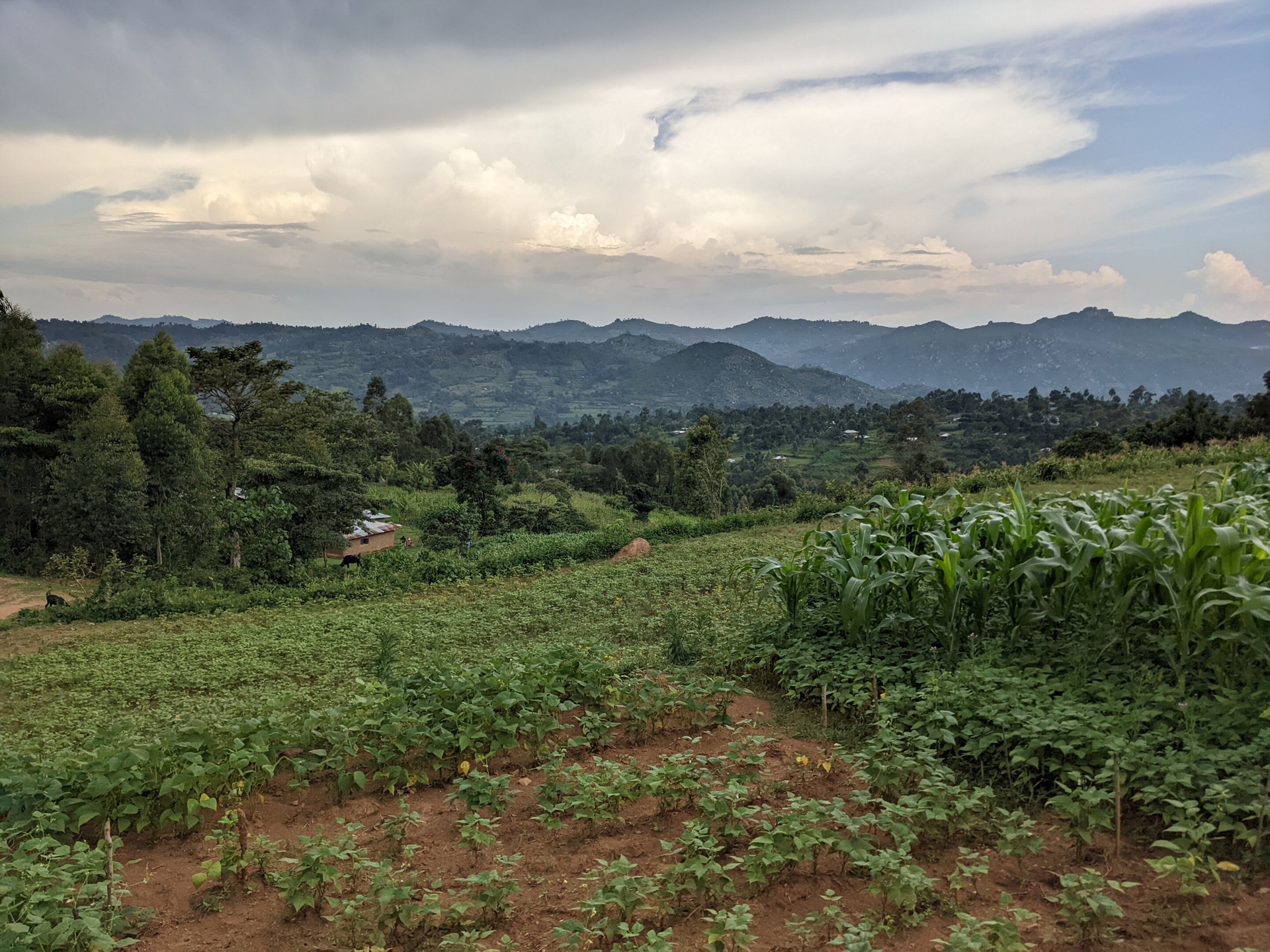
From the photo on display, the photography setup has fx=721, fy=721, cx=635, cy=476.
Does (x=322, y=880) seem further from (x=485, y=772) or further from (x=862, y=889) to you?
(x=862, y=889)

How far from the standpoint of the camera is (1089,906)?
2.54 meters

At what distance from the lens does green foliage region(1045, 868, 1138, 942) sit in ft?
8.13

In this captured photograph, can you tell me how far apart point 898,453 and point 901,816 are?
47759 mm

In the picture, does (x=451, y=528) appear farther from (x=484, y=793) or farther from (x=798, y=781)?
(x=798, y=781)

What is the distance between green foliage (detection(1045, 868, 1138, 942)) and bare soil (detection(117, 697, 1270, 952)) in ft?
0.19

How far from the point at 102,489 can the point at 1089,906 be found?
22411mm

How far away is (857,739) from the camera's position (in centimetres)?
457

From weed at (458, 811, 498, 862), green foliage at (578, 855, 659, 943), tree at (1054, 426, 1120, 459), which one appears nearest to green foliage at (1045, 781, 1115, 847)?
green foliage at (578, 855, 659, 943)

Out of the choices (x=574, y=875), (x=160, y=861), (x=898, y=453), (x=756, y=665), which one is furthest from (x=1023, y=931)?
(x=898, y=453)

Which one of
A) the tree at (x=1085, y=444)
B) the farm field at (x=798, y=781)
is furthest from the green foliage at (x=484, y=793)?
the tree at (x=1085, y=444)

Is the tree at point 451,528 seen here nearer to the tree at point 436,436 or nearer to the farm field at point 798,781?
the farm field at point 798,781

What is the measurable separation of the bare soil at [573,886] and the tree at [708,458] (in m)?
23.1

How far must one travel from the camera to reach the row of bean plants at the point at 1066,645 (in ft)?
10.5

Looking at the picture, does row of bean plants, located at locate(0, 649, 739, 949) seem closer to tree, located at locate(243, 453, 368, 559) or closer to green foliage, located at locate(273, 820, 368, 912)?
green foliage, located at locate(273, 820, 368, 912)
